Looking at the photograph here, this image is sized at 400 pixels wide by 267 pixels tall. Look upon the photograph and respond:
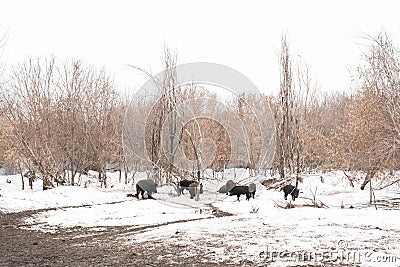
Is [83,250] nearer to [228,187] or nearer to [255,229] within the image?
[255,229]

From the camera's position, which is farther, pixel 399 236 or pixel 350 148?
pixel 350 148

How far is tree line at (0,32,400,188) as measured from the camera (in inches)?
653

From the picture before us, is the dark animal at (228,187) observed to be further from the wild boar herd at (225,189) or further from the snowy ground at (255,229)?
the snowy ground at (255,229)

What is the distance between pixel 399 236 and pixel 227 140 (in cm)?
1900

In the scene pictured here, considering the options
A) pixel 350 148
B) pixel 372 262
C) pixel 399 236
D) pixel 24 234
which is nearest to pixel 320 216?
pixel 399 236

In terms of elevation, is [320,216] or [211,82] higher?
[211,82]

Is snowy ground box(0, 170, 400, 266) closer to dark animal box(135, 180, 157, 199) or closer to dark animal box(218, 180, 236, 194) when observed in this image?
dark animal box(135, 180, 157, 199)

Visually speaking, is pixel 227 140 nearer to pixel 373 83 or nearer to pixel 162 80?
pixel 162 80

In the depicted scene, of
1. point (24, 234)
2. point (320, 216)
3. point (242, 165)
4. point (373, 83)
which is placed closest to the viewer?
point (320, 216)

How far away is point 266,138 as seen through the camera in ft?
82.5

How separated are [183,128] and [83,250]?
402 inches

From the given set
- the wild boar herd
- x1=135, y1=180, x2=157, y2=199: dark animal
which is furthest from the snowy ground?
x1=135, y1=180, x2=157, y2=199: dark animal

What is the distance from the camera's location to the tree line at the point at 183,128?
54.4 feet

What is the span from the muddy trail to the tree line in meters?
8.04
